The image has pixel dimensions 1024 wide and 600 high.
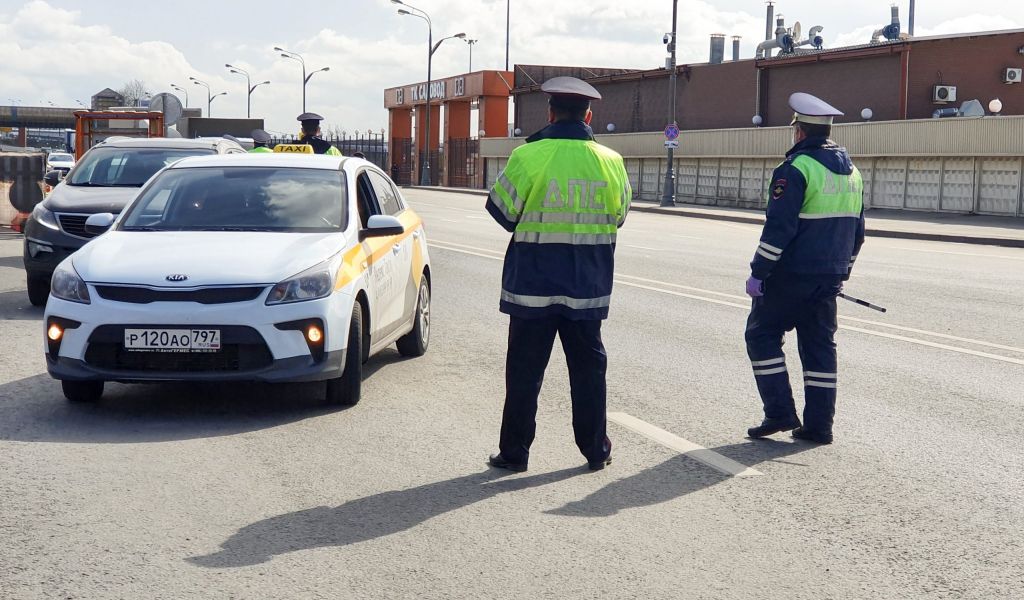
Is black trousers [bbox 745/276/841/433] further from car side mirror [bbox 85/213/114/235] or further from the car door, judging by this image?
car side mirror [bbox 85/213/114/235]

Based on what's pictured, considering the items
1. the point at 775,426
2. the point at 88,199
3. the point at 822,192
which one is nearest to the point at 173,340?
the point at 775,426

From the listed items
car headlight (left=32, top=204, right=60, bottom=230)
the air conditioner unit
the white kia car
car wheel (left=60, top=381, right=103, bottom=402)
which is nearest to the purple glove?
the white kia car

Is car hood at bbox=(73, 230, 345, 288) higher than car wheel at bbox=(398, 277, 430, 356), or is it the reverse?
car hood at bbox=(73, 230, 345, 288)

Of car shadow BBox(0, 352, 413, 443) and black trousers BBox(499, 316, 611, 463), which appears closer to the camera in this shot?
black trousers BBox(499, 316, 611, 463)

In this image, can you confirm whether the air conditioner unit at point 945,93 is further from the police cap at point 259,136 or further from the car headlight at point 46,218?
the car headlight at point 46,218

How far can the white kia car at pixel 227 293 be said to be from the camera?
22.5ft

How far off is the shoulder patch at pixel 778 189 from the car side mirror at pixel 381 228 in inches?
95.4

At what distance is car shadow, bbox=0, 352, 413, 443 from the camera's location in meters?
6.59

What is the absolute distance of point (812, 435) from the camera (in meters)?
6.67

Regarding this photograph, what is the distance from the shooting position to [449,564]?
4477 mm

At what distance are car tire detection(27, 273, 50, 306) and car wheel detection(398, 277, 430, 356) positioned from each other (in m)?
4.73

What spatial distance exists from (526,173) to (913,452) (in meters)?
2.45

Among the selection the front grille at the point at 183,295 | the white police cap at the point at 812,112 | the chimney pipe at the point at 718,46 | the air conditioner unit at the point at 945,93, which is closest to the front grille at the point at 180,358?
the front grille at the point at 183,295

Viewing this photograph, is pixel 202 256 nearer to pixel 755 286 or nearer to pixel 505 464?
pixel 505 464
